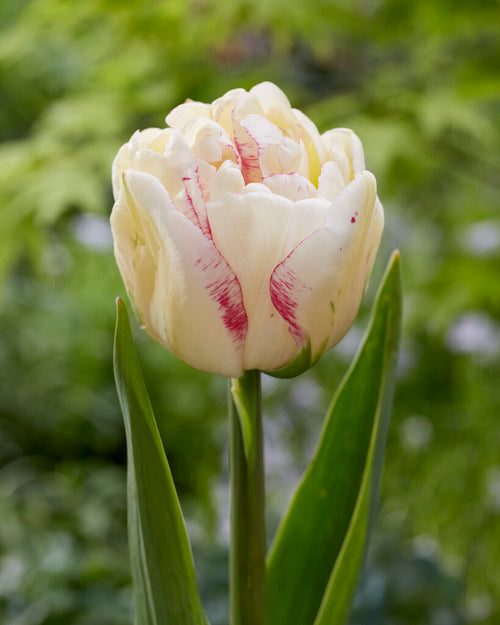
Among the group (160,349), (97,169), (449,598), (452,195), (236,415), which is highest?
(236,415)

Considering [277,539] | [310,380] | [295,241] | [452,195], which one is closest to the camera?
[295,241]

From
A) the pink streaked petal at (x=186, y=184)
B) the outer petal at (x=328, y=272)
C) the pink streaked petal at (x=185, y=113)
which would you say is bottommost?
the outer petal at (x=328, y=272)

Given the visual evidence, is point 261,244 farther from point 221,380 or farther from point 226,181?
point 221,380

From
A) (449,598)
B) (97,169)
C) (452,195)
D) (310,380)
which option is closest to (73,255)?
(310,380)

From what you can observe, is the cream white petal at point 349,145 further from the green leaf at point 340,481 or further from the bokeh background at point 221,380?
the bokeh background at point 221,380

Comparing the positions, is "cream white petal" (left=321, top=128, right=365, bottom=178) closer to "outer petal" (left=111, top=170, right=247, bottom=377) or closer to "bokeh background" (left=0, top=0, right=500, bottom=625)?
"outer petal" (left=111, top=170, right=247, bottom=377)

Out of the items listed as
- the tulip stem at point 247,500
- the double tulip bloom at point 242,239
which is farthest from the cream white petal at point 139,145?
the tulip stem at point 247,500

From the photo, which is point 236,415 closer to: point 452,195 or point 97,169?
point 97,169
